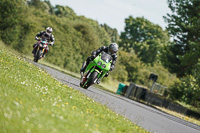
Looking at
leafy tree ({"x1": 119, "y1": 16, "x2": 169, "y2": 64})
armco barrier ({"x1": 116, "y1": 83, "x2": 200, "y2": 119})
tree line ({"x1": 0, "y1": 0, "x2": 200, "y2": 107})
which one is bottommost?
armco barrier ({"x1": 116, "y1": 83, "x2": 200, "y2": 119})

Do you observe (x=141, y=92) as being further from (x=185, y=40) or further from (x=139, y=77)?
(x=139, y=77)

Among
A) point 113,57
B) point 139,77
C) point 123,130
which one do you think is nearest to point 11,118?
point 123,130

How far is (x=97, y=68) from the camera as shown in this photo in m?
13.2

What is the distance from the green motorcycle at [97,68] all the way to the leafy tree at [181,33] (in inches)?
1101

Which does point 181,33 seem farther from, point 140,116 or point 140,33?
point 140,33

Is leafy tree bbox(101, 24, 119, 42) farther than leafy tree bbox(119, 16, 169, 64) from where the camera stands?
Yes

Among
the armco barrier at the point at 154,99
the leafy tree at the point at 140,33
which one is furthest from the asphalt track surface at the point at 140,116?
the leafy tree at the point at 140,33

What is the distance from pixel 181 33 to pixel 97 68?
32202 millimetres

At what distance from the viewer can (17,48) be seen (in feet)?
96.5

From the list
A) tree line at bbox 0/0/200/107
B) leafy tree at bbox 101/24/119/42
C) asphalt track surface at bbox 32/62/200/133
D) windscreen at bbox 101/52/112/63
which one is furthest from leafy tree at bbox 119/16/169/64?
windscreen at bbox 101/52/112/63

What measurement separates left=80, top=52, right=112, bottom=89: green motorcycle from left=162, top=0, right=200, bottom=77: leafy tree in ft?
91.8

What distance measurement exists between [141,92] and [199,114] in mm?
5347

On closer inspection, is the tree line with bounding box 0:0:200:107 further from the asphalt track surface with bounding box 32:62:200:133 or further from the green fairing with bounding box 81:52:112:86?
the green fairing with bounding box 81:52:112:86

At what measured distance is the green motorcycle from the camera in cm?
1297
